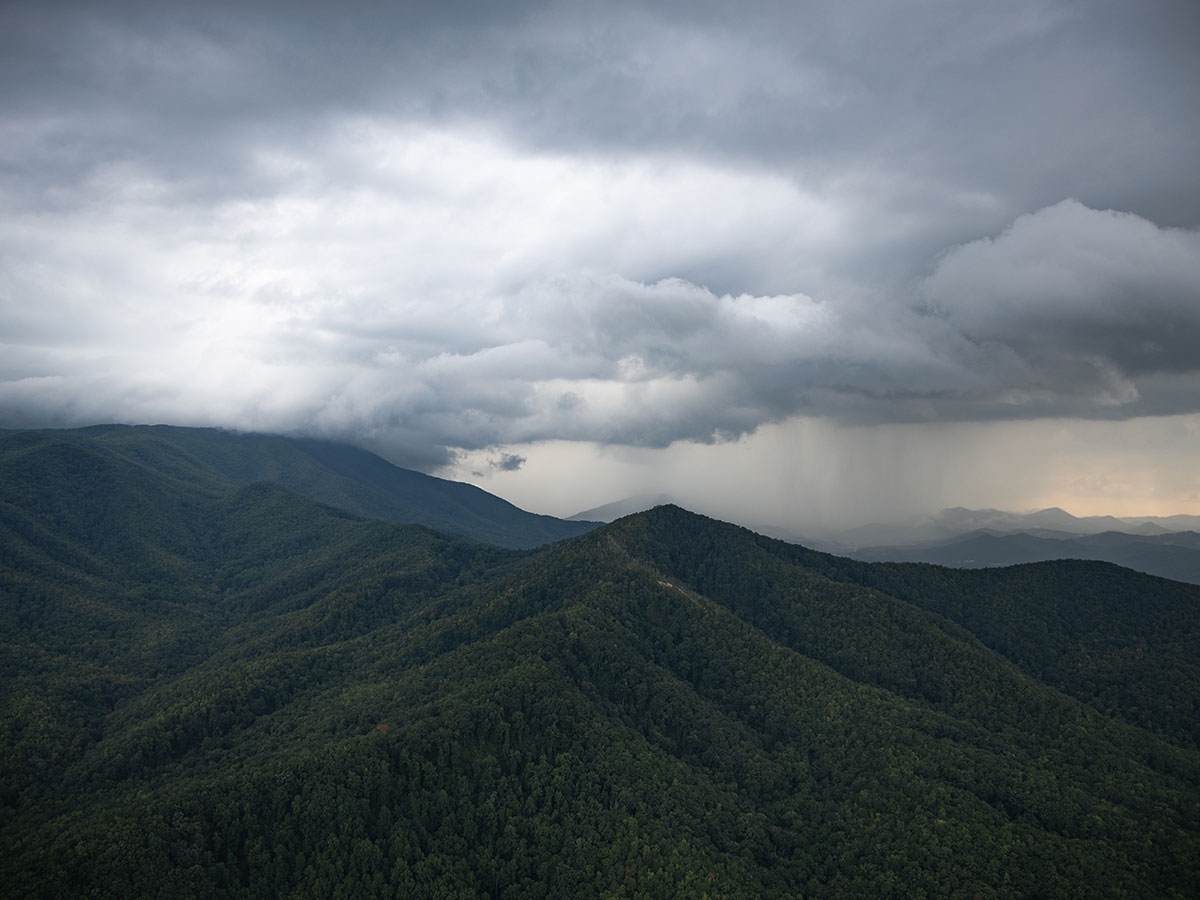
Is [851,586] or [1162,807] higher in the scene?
[851,586]

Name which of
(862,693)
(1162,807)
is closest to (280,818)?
(862,693)

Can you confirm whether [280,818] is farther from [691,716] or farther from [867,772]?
[867,772]

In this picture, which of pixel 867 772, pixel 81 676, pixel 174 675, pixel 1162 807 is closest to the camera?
pixel 1162 807

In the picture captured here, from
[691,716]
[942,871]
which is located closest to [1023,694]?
[942,871]

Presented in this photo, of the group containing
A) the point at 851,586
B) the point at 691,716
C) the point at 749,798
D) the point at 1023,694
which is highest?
the point at 851,586

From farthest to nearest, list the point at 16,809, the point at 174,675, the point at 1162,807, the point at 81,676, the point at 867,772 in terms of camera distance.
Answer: the point at 174,675 < the point at 81,676 < the point at 867,772 < the point at 16,809 < the point at 1162,807

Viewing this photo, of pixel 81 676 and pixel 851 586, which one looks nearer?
pixel 81 676
